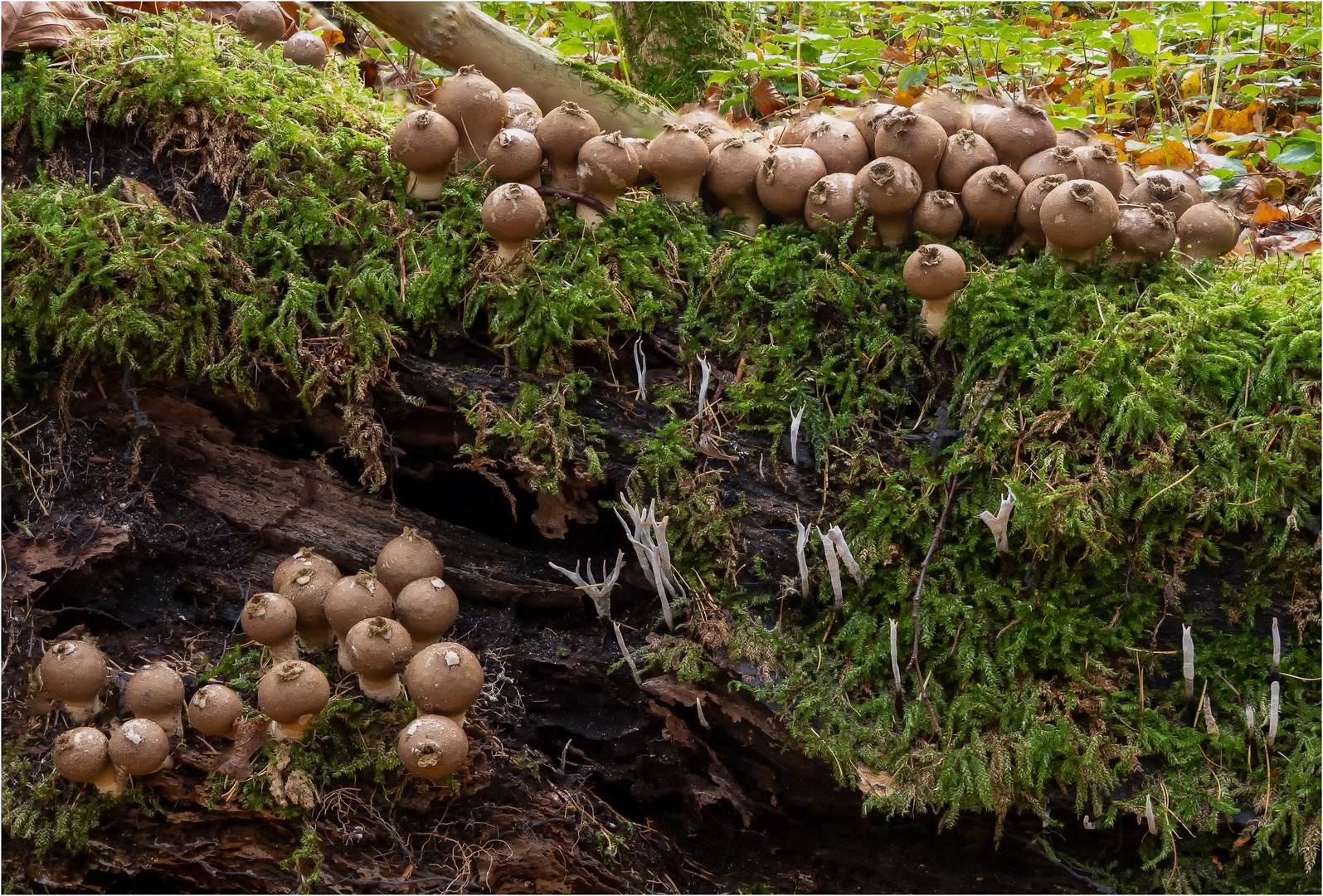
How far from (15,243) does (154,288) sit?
547mm

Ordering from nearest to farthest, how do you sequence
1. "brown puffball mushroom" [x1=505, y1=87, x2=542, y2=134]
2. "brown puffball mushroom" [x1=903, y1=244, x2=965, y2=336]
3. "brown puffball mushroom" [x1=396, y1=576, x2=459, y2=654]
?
1. "brown puffball mushroom" [x1=396, y1=576, x2=459, y2=654]
2. "brown puffball mushroom" [x1=903, y1=244, x2=965, y2=336]
3. "brown puffball mushroom" [x1=505, y1=87, x2=542, y2=134]

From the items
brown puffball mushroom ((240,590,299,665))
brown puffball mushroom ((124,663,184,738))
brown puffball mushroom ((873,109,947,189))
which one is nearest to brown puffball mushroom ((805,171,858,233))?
brown puffball mushroom ((873,109,947,189))

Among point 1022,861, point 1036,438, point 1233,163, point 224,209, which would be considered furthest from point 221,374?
point 1233,163

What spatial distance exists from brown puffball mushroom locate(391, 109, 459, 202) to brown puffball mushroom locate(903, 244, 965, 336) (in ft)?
5.91

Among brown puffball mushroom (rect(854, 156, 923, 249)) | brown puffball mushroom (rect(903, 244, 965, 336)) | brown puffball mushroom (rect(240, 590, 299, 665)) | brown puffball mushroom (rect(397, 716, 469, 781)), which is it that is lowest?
brown puffball mushroom (rect(397, 716, 469, 781))

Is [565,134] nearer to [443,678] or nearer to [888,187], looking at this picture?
[888,187]

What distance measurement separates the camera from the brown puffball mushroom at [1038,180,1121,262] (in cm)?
317

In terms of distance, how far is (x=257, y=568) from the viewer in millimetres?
3527

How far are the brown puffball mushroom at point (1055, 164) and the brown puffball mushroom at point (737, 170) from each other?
1.02 metres

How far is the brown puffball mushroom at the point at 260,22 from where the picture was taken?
422 cm

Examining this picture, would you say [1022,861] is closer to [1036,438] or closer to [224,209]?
[1036,438]

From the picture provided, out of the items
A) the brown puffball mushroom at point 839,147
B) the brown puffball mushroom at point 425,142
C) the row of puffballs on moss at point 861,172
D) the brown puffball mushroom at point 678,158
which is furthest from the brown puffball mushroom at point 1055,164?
the brown puffball mushroom at point 425,142

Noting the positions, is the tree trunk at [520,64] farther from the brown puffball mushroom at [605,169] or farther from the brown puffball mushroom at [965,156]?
the brown puffball mushroom at [965,156]

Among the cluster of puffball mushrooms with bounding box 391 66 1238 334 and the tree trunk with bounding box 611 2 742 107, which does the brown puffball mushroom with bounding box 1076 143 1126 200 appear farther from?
the tree trunk with bounding box 611 2 742 107
